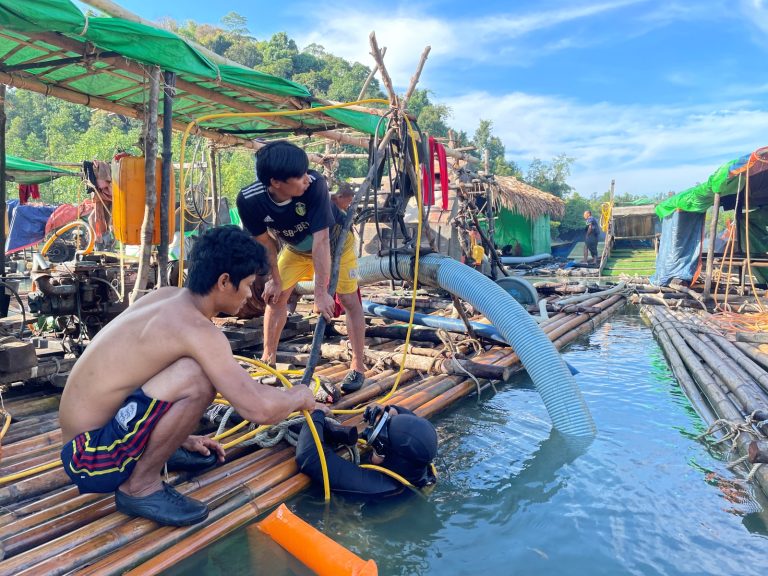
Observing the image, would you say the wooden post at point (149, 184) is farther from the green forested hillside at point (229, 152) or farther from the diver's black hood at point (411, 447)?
the green forested hillside at point (229, 152)

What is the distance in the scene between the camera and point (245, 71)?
4.82 metres

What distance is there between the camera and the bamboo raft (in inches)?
82.4

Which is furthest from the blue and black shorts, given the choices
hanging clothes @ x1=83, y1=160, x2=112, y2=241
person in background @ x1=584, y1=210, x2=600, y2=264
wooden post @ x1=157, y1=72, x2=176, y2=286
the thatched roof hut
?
person in background @ x1=584, y1=210, x2=600, y2=264

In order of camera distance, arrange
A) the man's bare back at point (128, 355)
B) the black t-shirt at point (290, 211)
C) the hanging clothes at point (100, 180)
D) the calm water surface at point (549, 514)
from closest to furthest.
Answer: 1. the man's bare back at point (128, 355)
2. the calm water surface at point (549, 514)
3. the black t-shirt at point (290, 211)
4. the hanging clothes at point (100, 180)

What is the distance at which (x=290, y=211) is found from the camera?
3.85 m

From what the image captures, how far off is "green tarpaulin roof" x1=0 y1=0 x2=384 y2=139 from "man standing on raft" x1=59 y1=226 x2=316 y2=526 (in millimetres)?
2231

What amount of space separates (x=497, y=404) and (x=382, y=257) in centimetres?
183

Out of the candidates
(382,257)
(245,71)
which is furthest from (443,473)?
(245,71)

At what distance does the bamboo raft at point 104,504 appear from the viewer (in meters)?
2.09

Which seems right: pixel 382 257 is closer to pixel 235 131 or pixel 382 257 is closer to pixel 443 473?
pixel 443 473

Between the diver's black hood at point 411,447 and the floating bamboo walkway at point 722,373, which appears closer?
the diver's black hood at point 411,447

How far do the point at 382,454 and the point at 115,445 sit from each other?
1448 mm

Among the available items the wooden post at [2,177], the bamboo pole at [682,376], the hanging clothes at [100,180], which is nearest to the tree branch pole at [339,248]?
the hanging clothes at [100,180]

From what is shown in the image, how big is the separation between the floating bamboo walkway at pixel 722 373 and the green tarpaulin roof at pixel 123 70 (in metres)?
4.53
